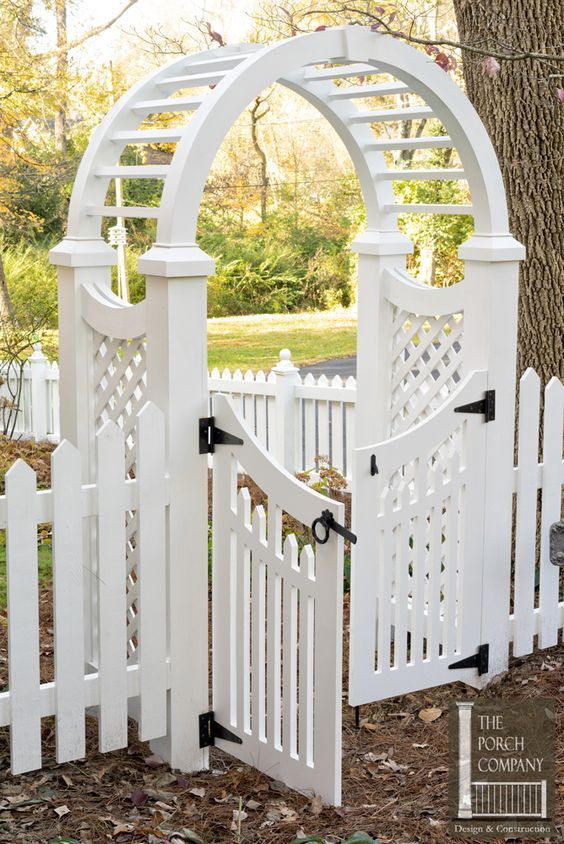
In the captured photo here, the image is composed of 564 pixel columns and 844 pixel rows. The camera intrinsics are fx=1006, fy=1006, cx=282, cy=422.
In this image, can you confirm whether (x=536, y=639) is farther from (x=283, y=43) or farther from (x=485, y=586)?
(x=283, y=43)

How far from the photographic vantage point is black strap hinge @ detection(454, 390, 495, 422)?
396 cm

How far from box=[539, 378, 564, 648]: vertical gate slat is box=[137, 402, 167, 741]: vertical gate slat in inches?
72.5

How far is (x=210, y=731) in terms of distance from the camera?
3498mm

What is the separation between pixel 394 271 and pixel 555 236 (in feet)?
3.00

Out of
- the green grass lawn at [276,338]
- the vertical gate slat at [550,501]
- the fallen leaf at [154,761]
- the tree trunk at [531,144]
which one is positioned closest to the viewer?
the fallen leaf at [154,761]

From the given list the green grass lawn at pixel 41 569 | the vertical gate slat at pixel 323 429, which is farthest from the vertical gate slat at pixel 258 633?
the vertical gate slat at pixel 323 429

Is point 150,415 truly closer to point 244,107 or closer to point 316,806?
point 244,107

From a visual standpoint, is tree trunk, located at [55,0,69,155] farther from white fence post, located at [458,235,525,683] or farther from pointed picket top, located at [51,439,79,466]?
pointed picket top, located at [51,439,79,466]

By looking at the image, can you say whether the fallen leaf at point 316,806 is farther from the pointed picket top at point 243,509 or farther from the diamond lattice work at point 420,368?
the diamond lattice work at point 420,368

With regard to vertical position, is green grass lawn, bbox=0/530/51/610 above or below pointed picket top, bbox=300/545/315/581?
below

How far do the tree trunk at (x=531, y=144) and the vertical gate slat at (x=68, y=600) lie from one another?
109 inches

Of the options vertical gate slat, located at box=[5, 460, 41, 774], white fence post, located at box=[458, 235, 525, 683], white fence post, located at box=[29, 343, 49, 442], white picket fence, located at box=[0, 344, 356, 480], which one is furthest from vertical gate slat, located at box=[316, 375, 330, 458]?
vertical gate slat, located at box=[5, 460, 41, 774]

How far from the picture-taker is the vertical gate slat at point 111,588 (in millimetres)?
3111

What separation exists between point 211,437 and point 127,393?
0.40 meters
